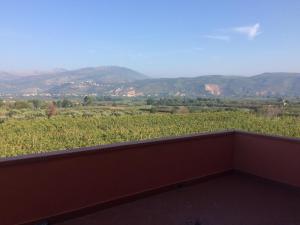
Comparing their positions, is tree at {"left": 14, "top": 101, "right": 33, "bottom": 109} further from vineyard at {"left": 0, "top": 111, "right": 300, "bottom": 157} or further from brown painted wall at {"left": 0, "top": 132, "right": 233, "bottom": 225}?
brown painted wall at {"left": 0, "top": 132, "right": 233, "bottom": 225}

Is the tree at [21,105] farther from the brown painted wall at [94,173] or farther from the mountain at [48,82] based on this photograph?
the brown painted wall at [94,173]

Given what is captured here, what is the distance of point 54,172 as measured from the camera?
7.79 ft

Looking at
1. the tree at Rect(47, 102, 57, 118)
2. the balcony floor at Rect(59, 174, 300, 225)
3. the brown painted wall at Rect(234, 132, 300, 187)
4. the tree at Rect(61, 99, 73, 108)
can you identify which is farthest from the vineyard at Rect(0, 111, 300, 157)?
the balcony floor at Rect(59, 174, 300, 225)

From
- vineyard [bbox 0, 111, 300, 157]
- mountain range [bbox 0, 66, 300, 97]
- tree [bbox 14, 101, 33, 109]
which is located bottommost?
vineyard [bbox 0, 111, 300, 157]

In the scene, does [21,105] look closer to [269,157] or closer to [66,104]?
[66,104]

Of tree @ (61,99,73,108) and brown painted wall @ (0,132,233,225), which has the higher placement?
brown painted wall @ (0,132,233,225)

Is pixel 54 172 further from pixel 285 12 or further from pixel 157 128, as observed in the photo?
pixel 157 128

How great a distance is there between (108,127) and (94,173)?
2171 cm

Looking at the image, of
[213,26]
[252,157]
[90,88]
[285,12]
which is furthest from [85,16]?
[90,88]

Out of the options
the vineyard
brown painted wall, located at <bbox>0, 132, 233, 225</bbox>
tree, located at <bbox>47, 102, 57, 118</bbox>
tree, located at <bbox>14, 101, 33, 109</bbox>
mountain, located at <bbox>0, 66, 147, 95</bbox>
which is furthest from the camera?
mountain, located at <bbox>0, 66, 147, 95</bbox>

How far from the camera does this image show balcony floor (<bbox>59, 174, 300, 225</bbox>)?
244 cm

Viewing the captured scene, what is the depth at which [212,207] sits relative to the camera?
2730 millimetres

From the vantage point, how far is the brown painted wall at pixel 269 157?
3.25 meters

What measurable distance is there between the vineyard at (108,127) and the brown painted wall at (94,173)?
518 inches
